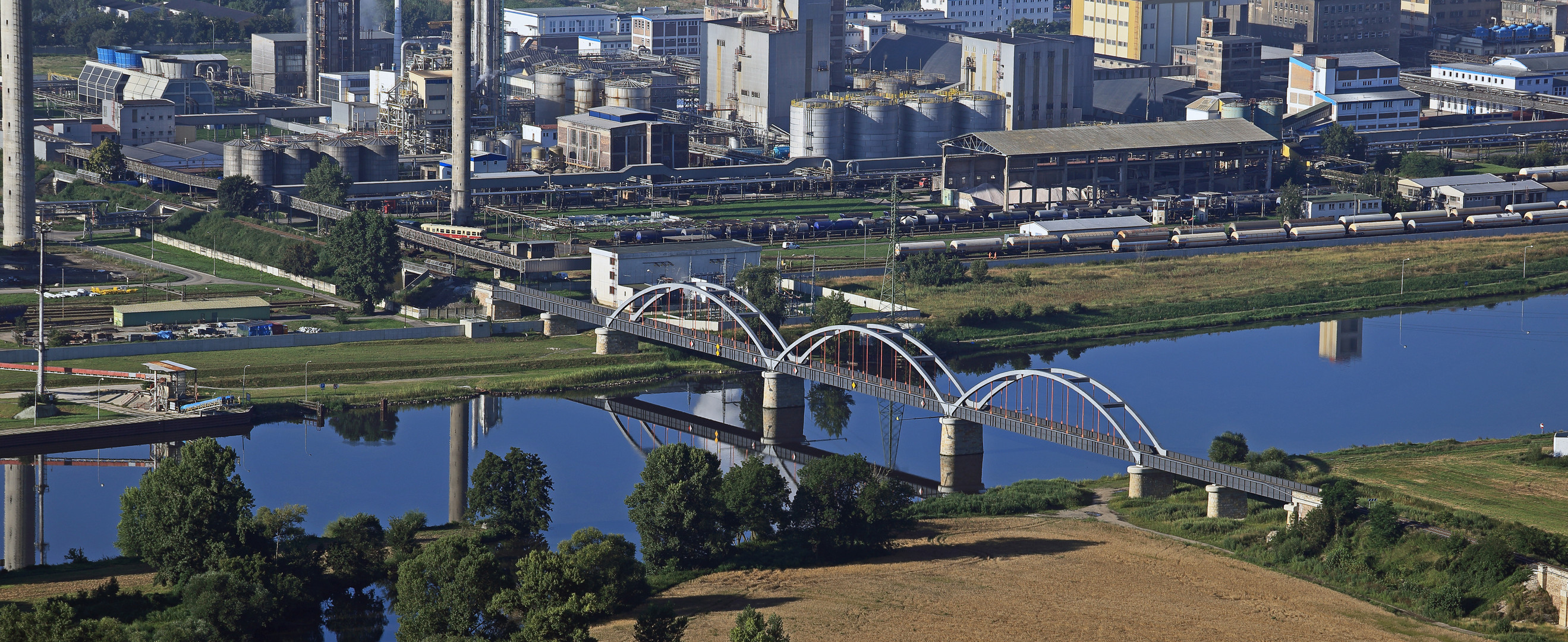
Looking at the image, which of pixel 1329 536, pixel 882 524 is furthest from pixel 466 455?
pixel 1329 536

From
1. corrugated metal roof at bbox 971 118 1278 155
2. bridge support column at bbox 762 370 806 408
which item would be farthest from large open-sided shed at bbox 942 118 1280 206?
bridge support column at bbox 762 370 806 408

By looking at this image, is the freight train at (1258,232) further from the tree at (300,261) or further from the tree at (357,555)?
the tree at (357,555)

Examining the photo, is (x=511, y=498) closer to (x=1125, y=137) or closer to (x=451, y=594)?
(x=451, y=594)

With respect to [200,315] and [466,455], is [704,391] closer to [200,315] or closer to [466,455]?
[466,455]

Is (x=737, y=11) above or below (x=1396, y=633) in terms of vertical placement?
above

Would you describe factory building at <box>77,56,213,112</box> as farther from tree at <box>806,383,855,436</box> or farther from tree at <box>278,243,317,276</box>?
tree at <box>806,383,855,436</box>
